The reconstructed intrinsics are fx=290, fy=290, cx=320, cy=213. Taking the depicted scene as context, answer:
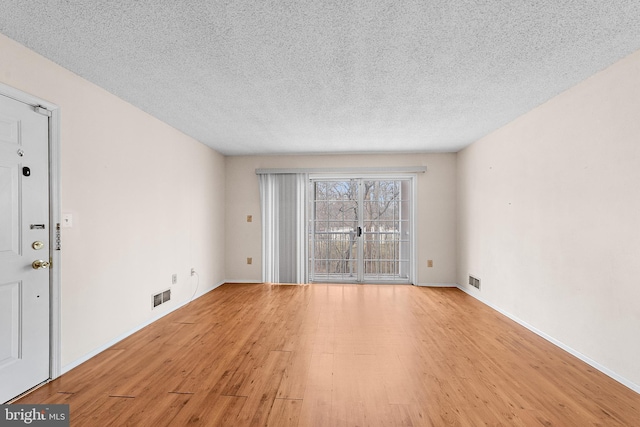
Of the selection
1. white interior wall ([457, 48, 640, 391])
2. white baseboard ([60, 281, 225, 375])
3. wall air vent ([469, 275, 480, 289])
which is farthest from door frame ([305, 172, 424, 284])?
white baseboard ([60, 281, 225, 375])

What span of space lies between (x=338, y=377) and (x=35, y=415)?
6.57 feet

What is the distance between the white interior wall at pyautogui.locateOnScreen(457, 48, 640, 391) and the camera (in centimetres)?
217

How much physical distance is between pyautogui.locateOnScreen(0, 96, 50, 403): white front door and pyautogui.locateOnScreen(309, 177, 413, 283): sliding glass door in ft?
12.9

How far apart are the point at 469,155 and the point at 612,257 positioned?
280 cm

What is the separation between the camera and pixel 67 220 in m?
2.37

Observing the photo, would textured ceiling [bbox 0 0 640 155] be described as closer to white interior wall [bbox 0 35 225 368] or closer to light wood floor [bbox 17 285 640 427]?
white interior wall [bbox 0 35 225 368]

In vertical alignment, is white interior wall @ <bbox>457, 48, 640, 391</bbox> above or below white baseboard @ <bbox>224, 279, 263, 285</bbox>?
above

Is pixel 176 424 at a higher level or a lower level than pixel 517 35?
lower

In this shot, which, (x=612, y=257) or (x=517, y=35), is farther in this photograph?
(x=612, y=257)

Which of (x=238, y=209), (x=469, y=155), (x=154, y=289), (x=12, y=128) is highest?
(x=469, y=155)

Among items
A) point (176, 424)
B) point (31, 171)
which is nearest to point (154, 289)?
point (31, 171)

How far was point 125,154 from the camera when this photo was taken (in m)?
3.02

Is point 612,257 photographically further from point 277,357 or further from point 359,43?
point 277,357

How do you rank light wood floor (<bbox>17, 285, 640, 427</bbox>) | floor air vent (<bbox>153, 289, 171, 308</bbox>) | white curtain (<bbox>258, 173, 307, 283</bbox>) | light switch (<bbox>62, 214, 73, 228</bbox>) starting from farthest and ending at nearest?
white curtain (<bbox>258, 173, 307, 283</bbox>)
floor air vent (<bbox>153, 289, 171, 308</bbox>)
light switch (<bbox>62, 214, 73, 228</bbox>)
light wood floor (<bbox>17, 285, 640, 427</bbox>)
